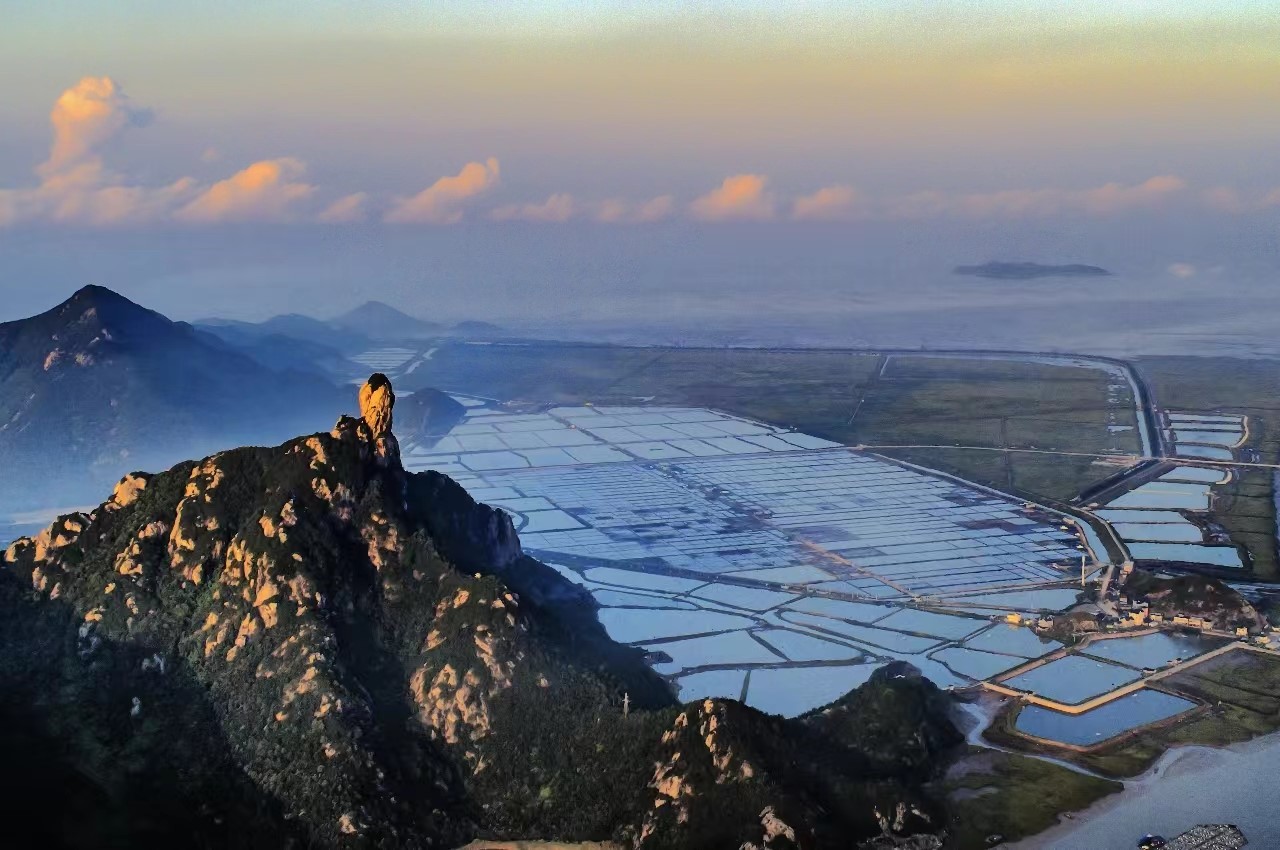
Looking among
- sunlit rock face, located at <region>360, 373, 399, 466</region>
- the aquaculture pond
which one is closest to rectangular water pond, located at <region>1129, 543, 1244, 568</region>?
the aquaculture pond

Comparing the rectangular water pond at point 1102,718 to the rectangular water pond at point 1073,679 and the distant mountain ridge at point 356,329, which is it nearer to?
the rectangular water pond at point 1073,679

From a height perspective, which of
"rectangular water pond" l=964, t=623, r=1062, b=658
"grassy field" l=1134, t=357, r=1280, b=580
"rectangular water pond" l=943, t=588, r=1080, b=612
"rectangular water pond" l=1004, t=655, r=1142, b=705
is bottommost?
"rectangular water pond" l=1004, t=655, r=1142, b=705

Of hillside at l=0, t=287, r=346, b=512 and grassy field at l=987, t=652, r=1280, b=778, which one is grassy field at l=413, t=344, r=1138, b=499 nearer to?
hillside at l=0, t=287, r=346, b=512

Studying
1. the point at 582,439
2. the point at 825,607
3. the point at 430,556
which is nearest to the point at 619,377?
the point at 582,439

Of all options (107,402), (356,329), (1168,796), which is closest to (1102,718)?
(1168,796)

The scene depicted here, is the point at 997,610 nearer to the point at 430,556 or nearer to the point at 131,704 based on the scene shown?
the point at 430,556

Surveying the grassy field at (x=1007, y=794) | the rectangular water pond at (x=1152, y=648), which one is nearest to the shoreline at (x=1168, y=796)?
the grassy field at (x=1007, y=794)
